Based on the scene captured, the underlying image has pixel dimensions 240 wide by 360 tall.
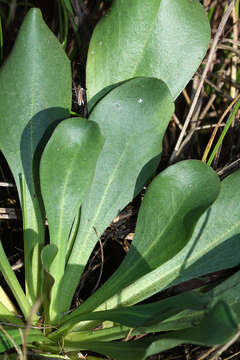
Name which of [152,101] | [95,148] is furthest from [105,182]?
[152,101]

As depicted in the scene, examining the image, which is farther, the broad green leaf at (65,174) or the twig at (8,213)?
the twig at (8,213)

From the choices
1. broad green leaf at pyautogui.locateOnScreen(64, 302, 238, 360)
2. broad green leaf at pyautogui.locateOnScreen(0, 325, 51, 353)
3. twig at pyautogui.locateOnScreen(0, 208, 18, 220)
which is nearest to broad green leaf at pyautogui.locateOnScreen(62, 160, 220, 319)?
broad green leaf at pyautogui.locateOnScreen(0, 325, 51, 353)

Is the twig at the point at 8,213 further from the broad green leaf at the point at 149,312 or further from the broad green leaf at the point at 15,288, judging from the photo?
the broad green leaf at the point at 149,312

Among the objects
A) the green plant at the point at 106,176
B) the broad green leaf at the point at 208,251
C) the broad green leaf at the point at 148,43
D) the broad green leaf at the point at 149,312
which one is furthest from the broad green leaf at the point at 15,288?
the broad green leaf at the point at 148,43

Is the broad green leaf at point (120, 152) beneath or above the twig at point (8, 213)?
above

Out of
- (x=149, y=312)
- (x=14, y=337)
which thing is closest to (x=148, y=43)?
(x=149, y=312)

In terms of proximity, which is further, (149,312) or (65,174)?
(65,174)

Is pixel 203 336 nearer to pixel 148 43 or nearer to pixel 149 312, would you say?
pixel 149 312
